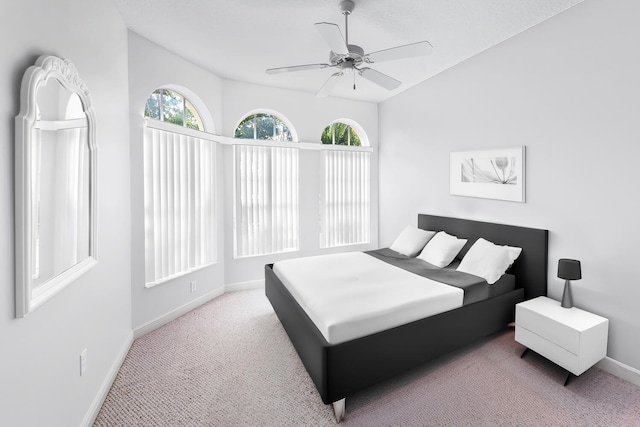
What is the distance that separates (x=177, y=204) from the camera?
331 centimetres

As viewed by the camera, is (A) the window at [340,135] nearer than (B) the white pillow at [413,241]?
No

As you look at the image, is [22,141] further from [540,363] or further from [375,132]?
[375,132]

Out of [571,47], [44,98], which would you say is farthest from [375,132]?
[44,98]

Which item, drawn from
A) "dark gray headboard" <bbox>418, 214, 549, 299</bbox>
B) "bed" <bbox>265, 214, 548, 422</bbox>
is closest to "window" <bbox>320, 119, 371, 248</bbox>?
"bed" <bbox>265, 214, 548, 422</bbox>

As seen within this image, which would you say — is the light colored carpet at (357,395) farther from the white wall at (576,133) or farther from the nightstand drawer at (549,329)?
the white wall at (576,133)

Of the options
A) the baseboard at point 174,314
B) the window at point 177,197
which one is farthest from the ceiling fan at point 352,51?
the baseboard at point 174,314

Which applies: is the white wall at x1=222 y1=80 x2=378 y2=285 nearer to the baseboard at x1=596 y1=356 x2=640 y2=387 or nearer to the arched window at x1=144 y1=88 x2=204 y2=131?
the arched window at x1=144 y1=88 x2=204 y2=131

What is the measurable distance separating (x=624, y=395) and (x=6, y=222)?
12.2ft

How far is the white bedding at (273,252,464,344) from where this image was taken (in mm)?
2012

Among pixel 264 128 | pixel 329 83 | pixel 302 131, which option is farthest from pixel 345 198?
pixel 329 83

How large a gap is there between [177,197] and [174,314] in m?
1.32

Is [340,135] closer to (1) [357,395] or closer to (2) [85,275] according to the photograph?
(1) [357,395]

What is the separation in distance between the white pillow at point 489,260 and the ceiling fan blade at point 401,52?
2014mm

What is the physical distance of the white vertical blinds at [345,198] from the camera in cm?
476
